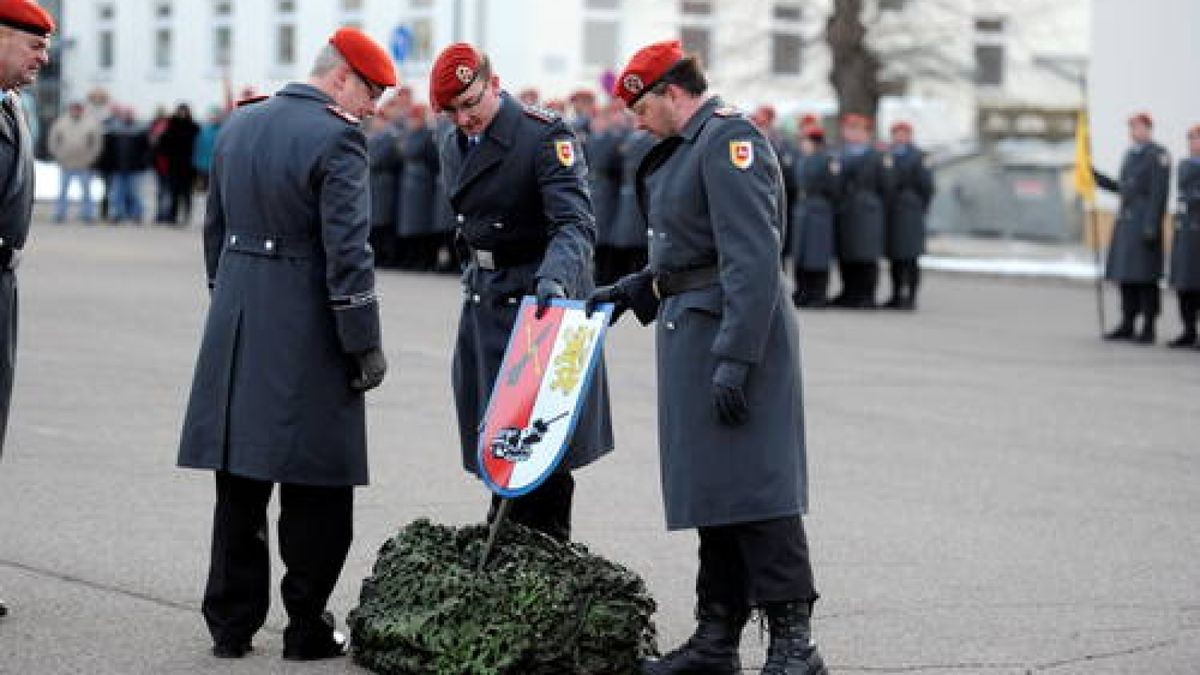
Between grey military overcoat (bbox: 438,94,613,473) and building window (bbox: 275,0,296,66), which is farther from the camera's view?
building window (bbox: 275,0,296,66)

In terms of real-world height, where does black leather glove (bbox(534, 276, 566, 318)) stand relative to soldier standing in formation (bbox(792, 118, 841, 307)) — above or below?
above

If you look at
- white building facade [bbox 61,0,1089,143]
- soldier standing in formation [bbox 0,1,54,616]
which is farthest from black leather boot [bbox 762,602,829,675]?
white building facade [bbox 61,0,1089,143]

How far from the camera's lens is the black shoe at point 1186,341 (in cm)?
2034

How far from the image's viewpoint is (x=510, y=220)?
802 cm

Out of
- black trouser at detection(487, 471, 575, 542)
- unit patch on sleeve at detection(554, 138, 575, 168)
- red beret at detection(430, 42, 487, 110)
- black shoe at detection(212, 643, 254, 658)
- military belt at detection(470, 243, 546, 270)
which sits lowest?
black shoe at detection(212, 643, 254, 658)

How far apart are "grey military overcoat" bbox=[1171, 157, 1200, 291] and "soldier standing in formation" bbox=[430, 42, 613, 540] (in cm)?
1309

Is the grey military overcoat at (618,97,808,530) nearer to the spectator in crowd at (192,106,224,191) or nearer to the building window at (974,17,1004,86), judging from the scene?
the spectator in crowd at (192,106,224,191)

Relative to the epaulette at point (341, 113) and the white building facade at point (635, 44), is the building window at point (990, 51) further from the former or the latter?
the epaulette at point (341, 113)

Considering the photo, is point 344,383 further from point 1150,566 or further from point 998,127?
point 998,127

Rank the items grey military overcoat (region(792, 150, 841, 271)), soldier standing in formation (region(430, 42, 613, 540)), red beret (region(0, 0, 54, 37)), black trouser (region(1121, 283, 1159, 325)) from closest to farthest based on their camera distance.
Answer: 1. red beret (region(0, 0, 54, 37))
2. soldier standing in formation (region(430, 42, 613, 540))
3. black trouser (region(1121, 283, 1159, 325))
4. grey military overcoat (region(792, 150, 841, 271))

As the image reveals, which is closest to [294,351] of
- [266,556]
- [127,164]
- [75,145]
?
[266,556]

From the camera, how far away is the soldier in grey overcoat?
22.0 feet

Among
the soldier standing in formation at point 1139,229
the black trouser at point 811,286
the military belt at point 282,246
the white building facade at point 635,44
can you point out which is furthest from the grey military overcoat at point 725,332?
the white building facade at point 635,44

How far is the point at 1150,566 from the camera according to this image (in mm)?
9188
